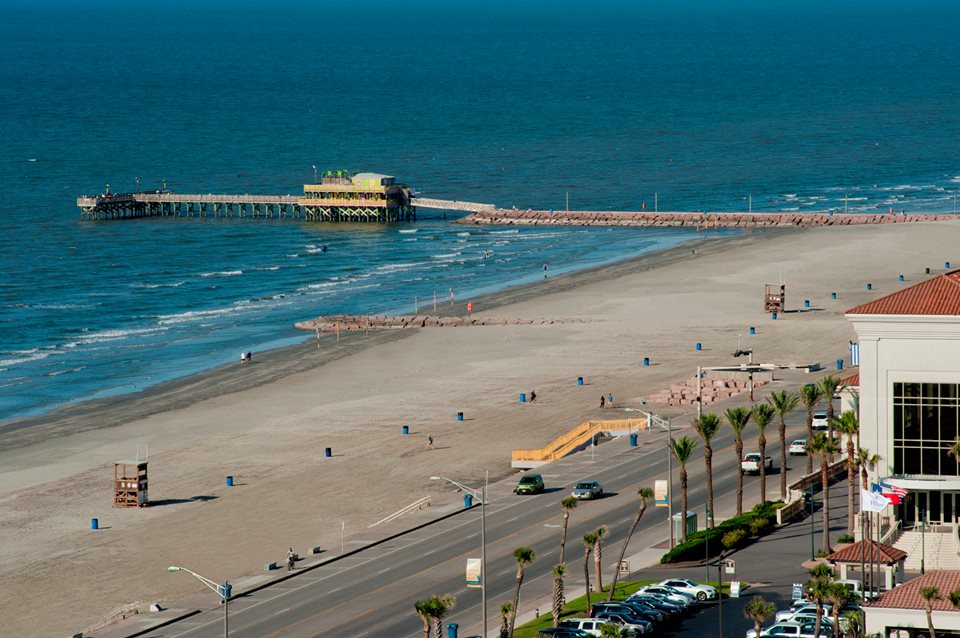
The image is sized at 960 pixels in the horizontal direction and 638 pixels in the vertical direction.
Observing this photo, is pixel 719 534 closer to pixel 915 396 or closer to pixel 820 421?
pixel 915 396

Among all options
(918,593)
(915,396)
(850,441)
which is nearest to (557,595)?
(918,593)

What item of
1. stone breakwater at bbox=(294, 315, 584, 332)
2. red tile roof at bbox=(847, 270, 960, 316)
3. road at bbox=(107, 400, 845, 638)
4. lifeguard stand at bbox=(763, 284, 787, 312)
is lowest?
road at bbox=(107, 400, 845, 638)

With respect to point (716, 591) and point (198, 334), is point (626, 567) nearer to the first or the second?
point (716, 591)

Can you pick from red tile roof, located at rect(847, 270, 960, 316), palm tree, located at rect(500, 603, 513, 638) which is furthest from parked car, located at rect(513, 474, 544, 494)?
palm tree, located at rect(500, 603, 513, 638)

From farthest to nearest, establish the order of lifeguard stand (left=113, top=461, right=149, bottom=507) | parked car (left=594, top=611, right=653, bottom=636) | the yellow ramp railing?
the yellow ramp railing
lifeguard stand (left=113, top=461, right=149, bottom=507)
parked car (left=594, top=611, right=653, bottom=636)

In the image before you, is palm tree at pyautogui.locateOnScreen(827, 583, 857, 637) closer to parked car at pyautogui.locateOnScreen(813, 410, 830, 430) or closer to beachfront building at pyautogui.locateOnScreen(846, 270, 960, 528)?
beachfront building at pyautogui.locateOnScreen(846, 270, 960, 528)
